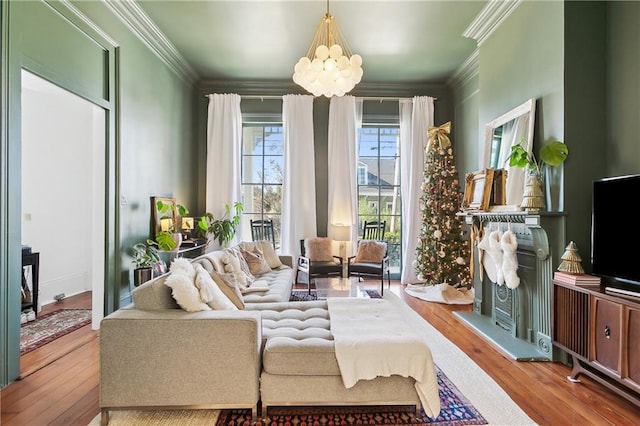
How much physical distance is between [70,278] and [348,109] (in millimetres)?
5387

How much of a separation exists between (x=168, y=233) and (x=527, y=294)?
14.2 ft

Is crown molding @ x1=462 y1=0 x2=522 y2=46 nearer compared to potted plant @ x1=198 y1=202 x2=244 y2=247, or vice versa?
crown molding @ x1=462 y1=0 x2=522 y2=46

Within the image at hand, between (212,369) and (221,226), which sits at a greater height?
(221,226)

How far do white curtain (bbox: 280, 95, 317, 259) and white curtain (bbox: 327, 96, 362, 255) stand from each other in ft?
1.14

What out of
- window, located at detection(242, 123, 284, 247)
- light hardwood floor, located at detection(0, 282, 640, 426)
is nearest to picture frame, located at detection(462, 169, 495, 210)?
light hardwood floor, located at detection(0, 282, 640, 426)

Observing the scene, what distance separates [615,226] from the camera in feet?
8.48

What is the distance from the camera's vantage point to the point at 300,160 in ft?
21.3

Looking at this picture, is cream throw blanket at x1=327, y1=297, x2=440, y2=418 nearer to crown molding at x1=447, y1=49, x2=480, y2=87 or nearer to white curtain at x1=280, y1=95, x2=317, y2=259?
Result: white curtain at x1=280, y1=95, x2=317, y2=259

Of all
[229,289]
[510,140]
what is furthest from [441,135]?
[229,289]

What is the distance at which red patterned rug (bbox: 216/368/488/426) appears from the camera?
2.14 meters

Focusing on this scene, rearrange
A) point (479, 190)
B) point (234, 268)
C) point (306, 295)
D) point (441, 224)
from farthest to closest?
point (441, 224) < point (306, 295) < point (479, 190) < point (234, 268)

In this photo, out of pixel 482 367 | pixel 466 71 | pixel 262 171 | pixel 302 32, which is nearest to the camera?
pixel 482 367

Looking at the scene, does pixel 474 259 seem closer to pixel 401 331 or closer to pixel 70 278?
pixel 401 331

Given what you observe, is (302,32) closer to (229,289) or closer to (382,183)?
(382,183)
